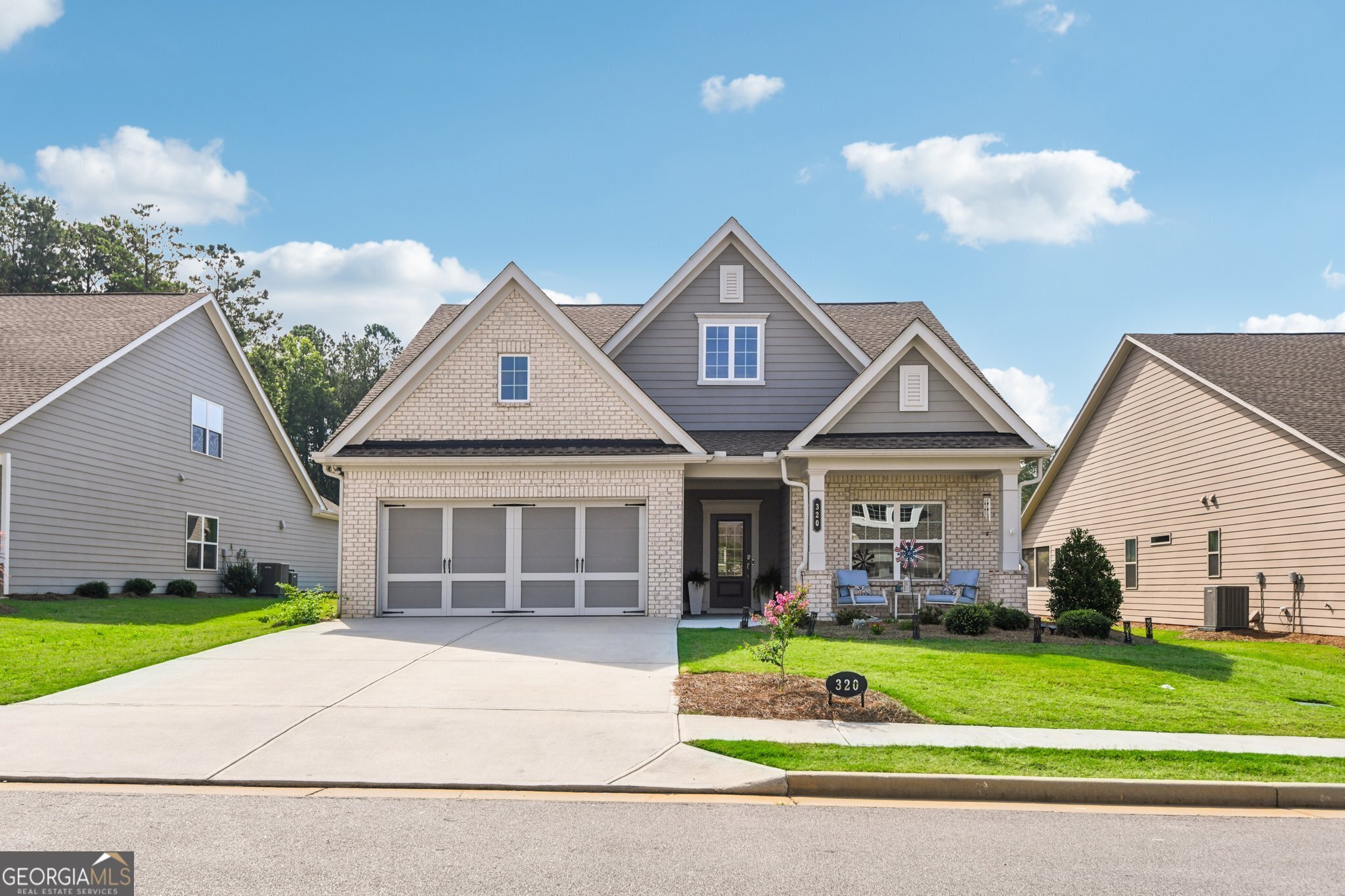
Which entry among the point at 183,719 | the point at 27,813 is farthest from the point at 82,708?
the point at 27,813

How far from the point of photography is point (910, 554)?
1914cm

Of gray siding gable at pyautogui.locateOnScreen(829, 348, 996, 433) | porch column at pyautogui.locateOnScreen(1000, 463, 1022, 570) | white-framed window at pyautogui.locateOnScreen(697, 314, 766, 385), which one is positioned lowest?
porch column at pyautogui.locateOnScreen(1000, 463, 1022, 570)

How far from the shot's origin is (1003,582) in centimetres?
1867

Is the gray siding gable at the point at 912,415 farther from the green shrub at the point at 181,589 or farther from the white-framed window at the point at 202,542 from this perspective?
the white-framed window at the point at 202,542

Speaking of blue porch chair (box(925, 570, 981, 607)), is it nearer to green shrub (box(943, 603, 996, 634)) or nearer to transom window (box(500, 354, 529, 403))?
green shrub (box(943, 603, 996, 634))

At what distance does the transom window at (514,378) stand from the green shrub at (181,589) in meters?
10.7

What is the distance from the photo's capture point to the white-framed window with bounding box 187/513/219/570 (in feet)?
86.0

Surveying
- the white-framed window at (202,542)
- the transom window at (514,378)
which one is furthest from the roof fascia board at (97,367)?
the transom window at (514,378)

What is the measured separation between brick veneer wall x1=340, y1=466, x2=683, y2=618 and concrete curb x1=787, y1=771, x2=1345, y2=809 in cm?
1102

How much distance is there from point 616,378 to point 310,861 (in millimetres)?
13826

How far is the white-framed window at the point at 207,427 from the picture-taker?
26.3 metres

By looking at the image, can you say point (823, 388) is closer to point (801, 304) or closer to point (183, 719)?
point (801, 304)

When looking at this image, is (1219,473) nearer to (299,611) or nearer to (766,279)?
(766,279)

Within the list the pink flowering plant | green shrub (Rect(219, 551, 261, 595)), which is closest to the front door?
the pink flowering plant
